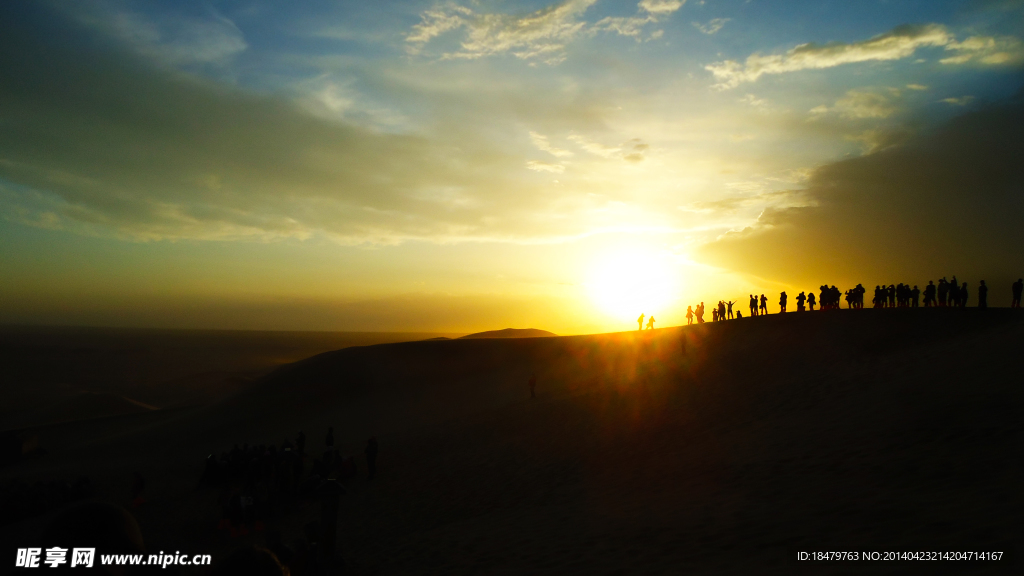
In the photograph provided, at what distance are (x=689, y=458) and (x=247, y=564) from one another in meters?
11.7

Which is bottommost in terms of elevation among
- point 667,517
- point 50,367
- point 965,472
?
point 50,367

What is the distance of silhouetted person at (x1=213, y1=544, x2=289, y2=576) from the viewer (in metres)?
3.62

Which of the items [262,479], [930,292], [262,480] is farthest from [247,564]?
[930,292]

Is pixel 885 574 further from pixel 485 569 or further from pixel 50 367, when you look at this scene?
pixel 50 367

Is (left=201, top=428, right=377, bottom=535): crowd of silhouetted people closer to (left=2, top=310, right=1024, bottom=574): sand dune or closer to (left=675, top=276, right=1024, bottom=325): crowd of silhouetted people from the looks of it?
(left=2, top=310, right=1024, bottom=574): sand dune

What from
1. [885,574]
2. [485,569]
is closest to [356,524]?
[485,569]

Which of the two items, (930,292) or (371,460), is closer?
(371,460)

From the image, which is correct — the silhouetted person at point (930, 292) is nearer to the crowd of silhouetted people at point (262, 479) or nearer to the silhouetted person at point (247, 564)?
the crowd of silhouetted people at point (262, 479)

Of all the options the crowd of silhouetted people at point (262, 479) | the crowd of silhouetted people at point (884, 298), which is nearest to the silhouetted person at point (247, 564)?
the crowd of silhouetted people at point (262, 479)

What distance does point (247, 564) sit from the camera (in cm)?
364

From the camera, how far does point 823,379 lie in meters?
18.0

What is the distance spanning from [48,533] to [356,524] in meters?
10.7

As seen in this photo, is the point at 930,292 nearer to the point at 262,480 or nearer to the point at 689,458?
the point at 689,458

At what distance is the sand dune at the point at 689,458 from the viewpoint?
24.4 feet
